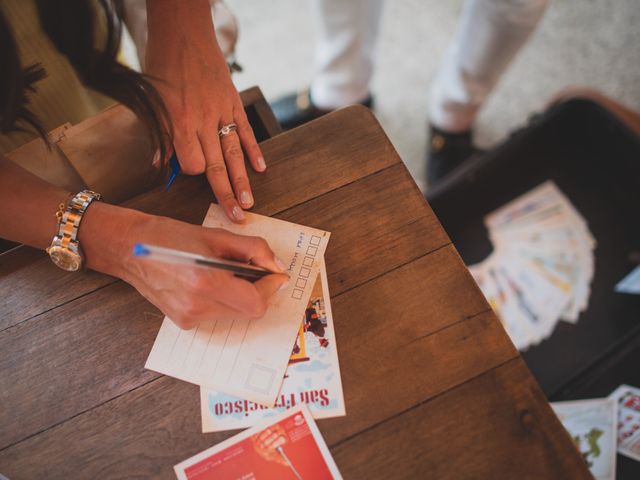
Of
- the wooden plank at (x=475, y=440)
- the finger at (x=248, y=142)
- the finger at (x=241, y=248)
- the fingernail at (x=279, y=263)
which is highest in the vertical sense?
the finger at (x=248, y=142)

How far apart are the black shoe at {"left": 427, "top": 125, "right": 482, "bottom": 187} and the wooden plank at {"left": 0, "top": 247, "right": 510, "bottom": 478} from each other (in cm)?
108

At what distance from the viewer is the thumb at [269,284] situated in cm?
65

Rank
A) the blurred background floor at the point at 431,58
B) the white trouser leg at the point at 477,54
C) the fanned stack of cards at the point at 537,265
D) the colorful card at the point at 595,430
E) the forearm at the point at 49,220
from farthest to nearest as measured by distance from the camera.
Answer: the blurred background floor at the point at 431,58 < the fanned stack of cards at the point at 537,265 < the white trouser leg at the point at 477,54 < the colorful card at the point at 595,430 < the forearm at the point at 49,220

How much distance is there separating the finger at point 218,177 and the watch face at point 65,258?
Result: 244 mm

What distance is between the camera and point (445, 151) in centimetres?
166

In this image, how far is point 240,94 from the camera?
34.4 inches

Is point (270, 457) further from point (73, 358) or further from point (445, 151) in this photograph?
point (445, 151)

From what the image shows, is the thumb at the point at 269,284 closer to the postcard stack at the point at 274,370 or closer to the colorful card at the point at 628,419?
the postcard stack at the point at 274,370

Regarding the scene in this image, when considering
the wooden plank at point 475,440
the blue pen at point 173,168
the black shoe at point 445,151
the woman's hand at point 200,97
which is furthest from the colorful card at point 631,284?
the blue pen at point 173,168

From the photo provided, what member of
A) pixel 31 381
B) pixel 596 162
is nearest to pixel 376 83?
pixel 596 162

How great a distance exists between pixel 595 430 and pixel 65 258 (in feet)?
3.79

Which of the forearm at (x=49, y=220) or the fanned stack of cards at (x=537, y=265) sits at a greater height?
the forearm at (x=49, y=220)

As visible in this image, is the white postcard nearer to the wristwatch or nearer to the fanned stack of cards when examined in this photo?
the wristwatch

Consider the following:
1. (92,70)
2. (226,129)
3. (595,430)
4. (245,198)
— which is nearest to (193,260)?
(245,198)
